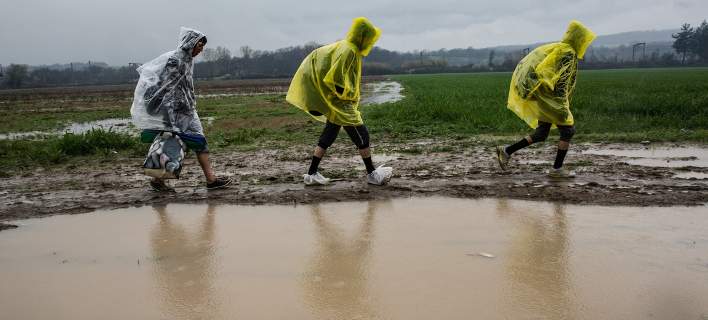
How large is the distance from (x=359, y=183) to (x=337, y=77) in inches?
42.5

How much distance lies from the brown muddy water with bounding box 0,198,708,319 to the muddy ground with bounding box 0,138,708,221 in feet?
0.97

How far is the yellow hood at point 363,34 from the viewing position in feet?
16.8

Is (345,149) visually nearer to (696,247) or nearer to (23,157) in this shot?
(23,157)

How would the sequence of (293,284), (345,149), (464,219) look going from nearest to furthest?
(293,284) < (464,219) < (345,149)

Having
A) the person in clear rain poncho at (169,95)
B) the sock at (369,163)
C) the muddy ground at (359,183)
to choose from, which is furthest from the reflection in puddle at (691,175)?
the person in clear rain poncho at (169,95)

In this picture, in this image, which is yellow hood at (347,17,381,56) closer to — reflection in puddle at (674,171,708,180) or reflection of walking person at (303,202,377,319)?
reflection of walking person at (303,202,377,319)

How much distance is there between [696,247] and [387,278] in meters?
1.99

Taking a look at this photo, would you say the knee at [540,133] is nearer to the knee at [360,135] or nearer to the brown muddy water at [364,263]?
the brown muddy water at [364,263]

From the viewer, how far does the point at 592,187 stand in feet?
16.2

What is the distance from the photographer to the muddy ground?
4.71 metres

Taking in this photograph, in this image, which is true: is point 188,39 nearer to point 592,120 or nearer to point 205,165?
point 205,165

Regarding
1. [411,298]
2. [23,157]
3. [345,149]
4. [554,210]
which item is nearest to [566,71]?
[554,210]

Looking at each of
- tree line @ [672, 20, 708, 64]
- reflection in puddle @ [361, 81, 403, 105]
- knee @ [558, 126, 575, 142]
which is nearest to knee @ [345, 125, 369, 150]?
knee @ [558, 126, 575, 142]

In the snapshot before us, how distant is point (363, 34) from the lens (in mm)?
5156
